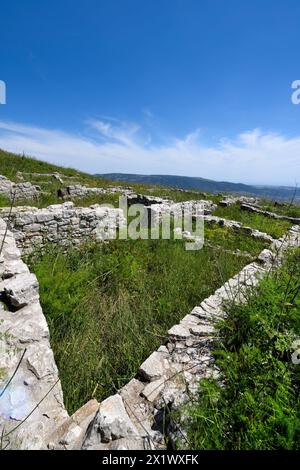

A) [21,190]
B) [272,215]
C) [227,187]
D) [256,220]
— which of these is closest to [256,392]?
[256,220]

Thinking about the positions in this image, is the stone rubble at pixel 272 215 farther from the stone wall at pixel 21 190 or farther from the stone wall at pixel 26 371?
the stone wall at pixel 26 371

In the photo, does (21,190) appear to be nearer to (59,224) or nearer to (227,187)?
(59,224)

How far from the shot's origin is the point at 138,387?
8.50ft

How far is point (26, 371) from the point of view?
2.47 m

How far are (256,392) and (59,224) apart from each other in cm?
569

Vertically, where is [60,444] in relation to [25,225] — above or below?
below

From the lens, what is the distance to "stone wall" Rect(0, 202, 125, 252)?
19.5 feet

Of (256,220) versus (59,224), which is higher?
(59,224)

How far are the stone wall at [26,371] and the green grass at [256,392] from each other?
1.21 meters

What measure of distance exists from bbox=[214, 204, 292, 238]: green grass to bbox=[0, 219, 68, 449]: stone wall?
851cm

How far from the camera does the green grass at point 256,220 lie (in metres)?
9.70

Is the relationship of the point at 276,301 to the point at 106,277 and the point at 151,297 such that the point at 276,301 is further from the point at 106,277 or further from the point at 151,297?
the point at 106,277

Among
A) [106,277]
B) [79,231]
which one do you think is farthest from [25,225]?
[106,277]

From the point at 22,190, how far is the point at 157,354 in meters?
11.8
